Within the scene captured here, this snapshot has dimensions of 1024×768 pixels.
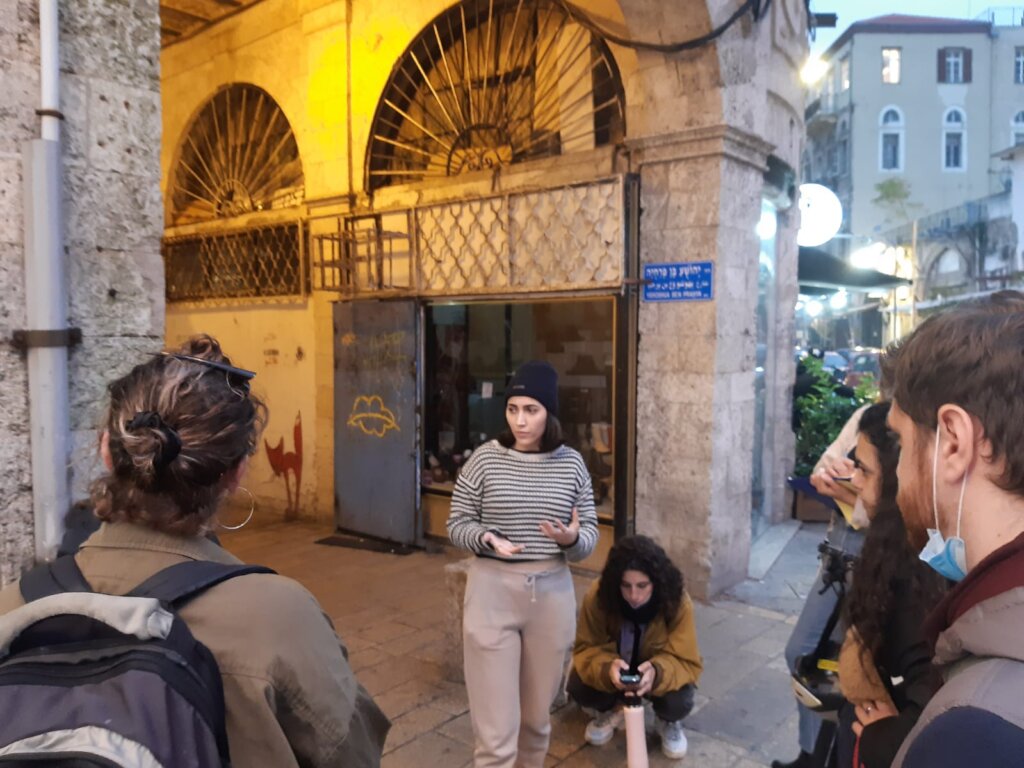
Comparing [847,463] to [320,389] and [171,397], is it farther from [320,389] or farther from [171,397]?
[320,389]

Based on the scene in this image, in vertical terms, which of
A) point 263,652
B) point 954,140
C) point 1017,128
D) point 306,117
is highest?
point 1017,128

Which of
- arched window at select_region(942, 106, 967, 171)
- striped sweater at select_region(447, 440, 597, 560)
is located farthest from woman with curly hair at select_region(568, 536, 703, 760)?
arched window at select_region(942, 106, 967, 171)

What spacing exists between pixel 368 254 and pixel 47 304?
5.22 meters

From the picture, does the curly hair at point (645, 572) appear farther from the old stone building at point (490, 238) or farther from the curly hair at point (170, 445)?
the curly hair at point (170, 445)

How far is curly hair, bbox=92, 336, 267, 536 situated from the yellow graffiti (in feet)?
20.5

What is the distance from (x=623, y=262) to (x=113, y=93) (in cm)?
406

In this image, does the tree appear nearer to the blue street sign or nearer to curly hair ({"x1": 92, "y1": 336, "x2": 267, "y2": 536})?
the blue street sign

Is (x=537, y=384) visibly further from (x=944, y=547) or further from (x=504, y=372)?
(x=504, y=372)

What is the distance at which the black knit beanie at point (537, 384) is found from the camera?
130 inches

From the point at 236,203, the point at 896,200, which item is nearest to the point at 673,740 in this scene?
the point at 236,203

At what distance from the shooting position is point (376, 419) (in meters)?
7.86

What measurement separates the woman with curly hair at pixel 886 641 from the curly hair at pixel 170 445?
5.93ft

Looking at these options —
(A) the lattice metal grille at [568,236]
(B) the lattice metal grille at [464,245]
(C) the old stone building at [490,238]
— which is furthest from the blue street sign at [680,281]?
(B) the lattice metal grille at [464,245]

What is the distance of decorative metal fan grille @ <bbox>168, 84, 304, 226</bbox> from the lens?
30.1ft
